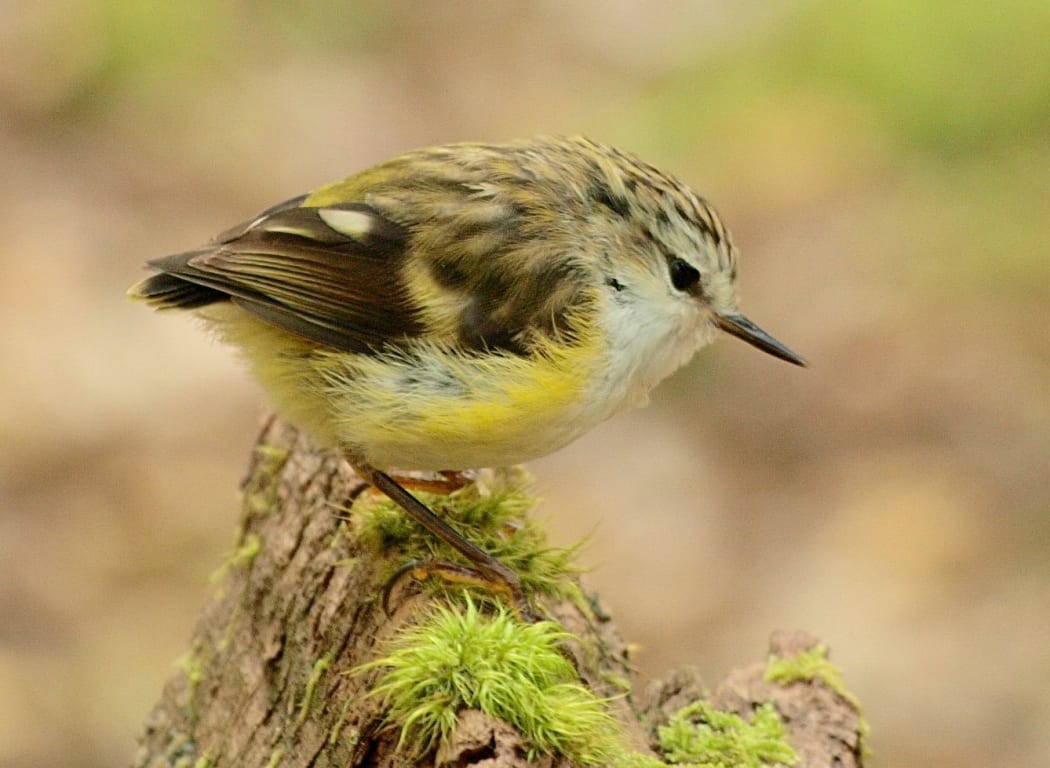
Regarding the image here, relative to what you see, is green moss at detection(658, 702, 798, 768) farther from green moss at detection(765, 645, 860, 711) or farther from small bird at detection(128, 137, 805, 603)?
small bird at detection(128, 137, 805, 603)

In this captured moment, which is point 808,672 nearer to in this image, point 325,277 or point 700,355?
point 325,277

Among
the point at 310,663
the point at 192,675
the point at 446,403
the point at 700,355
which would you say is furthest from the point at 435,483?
the point at 700,355

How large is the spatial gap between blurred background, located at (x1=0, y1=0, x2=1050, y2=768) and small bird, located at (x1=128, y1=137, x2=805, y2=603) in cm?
144

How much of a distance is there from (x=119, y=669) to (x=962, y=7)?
780 centimetres

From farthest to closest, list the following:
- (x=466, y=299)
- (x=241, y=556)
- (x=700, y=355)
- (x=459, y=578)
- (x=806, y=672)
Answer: (x=700, y=355), (x=241, y=556), (x=806, y=672), (x=466, y=299), (x=459, y=578)

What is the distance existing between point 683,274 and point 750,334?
35 centimetres

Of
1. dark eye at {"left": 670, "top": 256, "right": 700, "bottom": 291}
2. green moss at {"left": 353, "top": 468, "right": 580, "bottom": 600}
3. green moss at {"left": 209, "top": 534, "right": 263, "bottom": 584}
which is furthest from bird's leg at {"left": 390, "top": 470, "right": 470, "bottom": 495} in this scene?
dark eye at {"left": 670, "top": 256, "right": 700, "bottom": 291}

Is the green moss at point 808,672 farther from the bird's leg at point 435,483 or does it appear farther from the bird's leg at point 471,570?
the bird's leg at point 435,483

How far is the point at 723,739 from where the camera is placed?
4.02 meters

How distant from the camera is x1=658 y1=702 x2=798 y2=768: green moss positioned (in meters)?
3.95

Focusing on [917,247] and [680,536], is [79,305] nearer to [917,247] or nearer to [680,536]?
[680,536]

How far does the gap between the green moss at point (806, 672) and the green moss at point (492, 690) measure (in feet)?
3.01

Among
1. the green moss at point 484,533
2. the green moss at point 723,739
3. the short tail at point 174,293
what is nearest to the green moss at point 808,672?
the green moss at point 723,739

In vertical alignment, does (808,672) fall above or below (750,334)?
below
